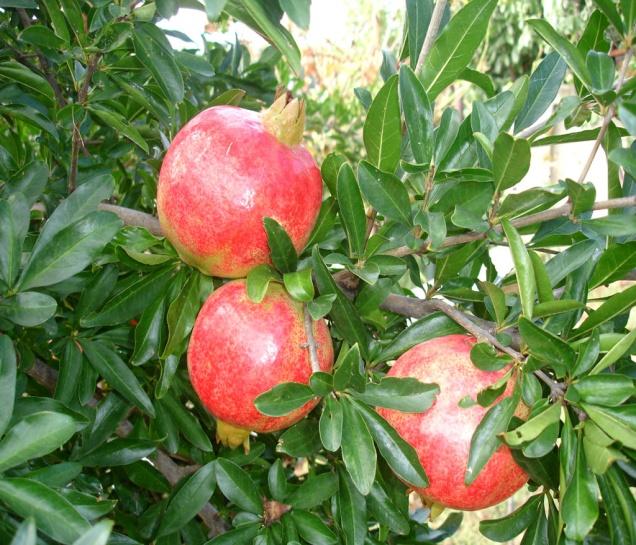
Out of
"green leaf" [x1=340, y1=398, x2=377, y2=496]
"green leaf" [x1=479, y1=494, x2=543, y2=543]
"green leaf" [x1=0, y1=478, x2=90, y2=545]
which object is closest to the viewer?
"green leaf" [x1=0, y1=478, x2=90, y2=545]

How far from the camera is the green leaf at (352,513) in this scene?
34.9 inches

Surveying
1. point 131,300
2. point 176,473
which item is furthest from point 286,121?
point 176,473

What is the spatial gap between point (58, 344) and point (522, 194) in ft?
2.14

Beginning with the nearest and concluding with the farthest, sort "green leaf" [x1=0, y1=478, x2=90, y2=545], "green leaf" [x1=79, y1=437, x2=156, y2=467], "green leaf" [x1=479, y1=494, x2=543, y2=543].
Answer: "green leaf" [x1=0, y1=478, x2=90, y2=545] → "green leaf" [x1=479, y1=494, x2=543, y2=543] → "green leaf" [x1=79, y1=437, x2=156, y2=467]

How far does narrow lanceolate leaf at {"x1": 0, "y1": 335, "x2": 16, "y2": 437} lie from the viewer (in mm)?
667

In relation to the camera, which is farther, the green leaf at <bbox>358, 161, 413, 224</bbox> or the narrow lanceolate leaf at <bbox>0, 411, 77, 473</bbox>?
the green leaf at <bbox>358, 161, 413, 224</bbox>

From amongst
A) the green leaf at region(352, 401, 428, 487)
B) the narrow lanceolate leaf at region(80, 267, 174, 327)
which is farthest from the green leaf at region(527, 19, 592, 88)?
the narrow lanceolate leaf at region(80, 267, 174, 327)

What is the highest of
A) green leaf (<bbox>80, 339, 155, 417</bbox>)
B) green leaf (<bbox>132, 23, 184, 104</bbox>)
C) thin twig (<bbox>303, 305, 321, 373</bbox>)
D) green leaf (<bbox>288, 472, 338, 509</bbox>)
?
green leaf (<bbox>132, 23, 184, 104</bbox>)

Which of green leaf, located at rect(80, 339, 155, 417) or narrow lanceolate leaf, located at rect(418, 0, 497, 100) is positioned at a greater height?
narrow lanceolate leaf, located at rect(418, 0, 497, 100)

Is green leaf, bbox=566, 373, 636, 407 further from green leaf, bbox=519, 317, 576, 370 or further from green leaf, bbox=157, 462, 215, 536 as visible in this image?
green leaf, bbox=157, 462, 215, 536

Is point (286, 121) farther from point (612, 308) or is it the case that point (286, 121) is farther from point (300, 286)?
point (612, 308)

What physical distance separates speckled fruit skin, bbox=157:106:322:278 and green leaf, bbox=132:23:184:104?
0.34 feet

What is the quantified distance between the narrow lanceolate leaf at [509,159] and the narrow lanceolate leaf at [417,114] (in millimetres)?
78

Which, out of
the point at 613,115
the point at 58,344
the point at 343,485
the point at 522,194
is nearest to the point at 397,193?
the point at 522,194
